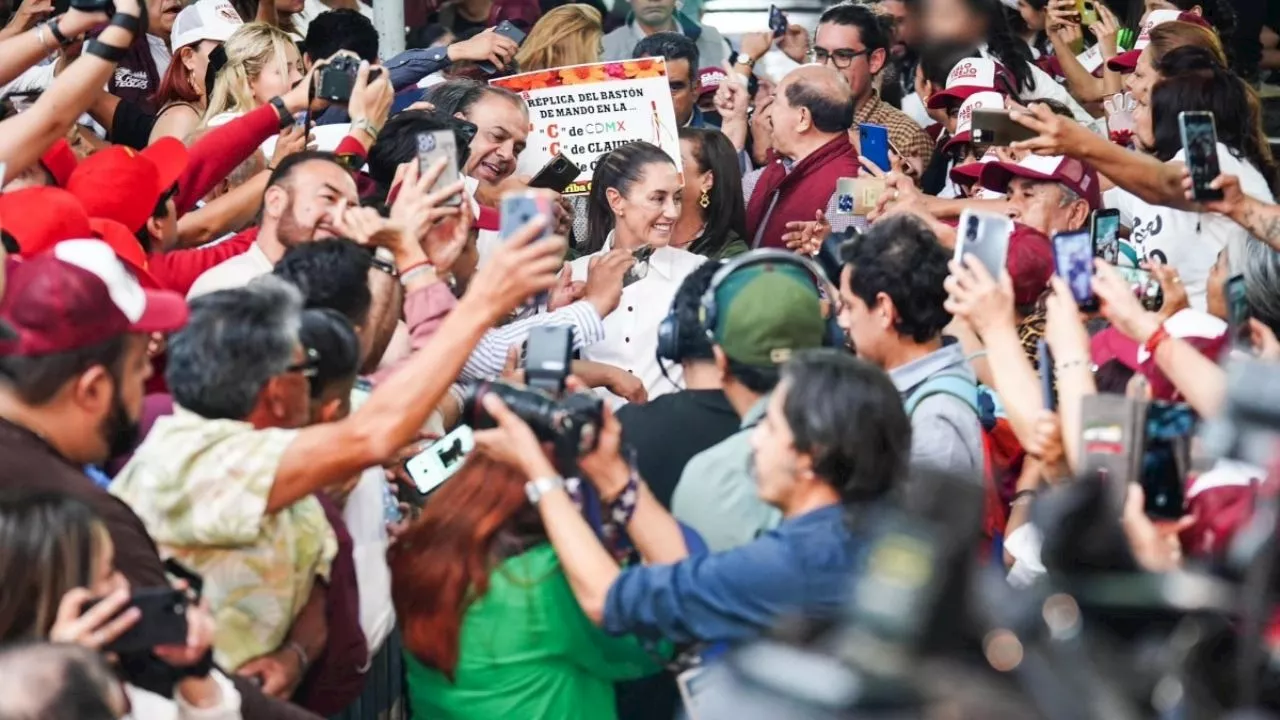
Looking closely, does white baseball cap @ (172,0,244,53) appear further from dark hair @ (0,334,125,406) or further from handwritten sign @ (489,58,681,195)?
dark hair @ (0,334,125,406)

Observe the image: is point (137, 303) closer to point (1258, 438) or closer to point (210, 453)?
point (210, 453)

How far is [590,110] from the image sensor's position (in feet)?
23.6

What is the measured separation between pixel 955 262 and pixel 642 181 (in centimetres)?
221

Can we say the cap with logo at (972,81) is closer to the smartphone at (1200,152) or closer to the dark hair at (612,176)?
the dark hair at (612,176)

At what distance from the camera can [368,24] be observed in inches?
309

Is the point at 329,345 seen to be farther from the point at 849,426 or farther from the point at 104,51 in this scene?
the point at 104,51

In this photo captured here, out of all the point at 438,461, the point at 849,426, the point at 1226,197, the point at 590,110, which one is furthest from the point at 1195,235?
the point at 849,426

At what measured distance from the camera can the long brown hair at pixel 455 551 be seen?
151 inches

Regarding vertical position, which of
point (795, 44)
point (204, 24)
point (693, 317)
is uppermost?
point (693, 317)

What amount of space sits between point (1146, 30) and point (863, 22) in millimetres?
1350

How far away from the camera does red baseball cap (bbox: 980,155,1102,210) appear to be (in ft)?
21.9

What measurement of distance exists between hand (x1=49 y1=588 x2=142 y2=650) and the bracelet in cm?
241

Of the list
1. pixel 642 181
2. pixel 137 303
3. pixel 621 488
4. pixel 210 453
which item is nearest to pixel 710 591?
pixel 621 488

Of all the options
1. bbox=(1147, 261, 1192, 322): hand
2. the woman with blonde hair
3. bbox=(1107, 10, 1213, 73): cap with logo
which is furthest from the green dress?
bbox=(1107, 10, 1213, 73): cap with logo
